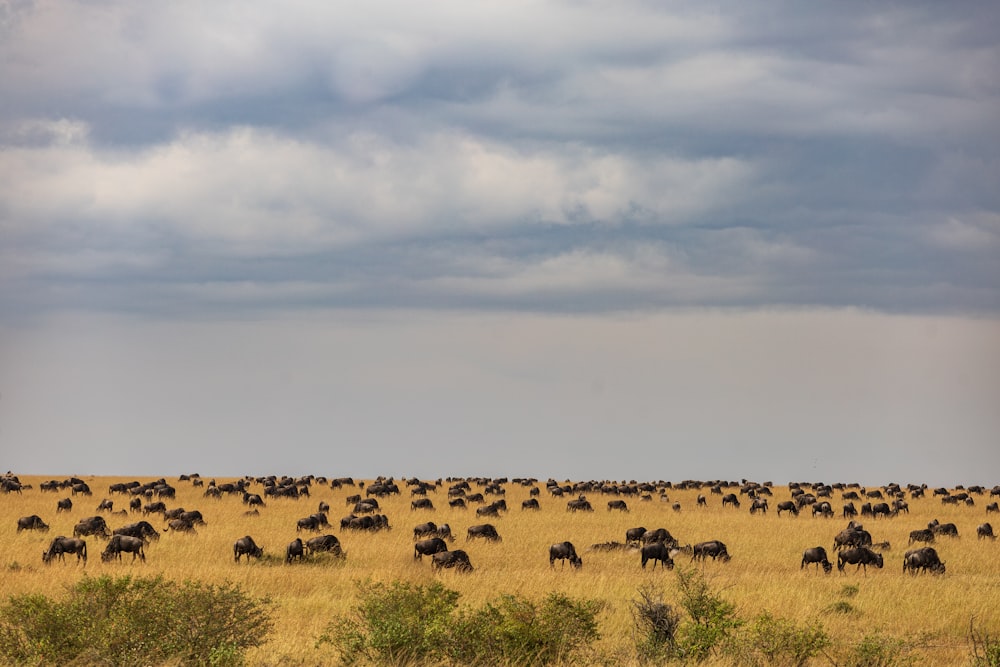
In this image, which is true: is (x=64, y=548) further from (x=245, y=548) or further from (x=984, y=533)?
(x=984, y=533)

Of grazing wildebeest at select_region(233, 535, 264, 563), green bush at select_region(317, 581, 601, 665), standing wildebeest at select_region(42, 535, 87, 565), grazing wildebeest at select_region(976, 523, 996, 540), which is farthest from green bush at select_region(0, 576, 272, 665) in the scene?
grazing wildebeest at select_region(976, 523, 996, 540)

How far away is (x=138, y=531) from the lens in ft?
110

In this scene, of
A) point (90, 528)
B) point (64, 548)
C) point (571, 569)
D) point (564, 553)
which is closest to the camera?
point (64, 548)

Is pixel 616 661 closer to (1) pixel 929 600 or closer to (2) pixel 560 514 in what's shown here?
(1) pixel 929 600

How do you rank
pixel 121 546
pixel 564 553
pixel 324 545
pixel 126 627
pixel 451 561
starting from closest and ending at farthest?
pixel 126 627 < pixel 451 561 < pixel 121 546 < pixel 564 553 < pixel 324 545

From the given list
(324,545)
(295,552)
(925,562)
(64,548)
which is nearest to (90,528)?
(64,548)

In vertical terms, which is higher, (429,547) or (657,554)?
(429,547)

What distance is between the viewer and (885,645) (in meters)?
17.5

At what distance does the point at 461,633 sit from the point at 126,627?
208 inches

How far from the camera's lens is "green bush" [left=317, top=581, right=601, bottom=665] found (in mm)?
15438

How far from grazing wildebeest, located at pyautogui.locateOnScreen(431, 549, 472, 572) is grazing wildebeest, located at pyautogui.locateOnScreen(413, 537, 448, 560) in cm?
197

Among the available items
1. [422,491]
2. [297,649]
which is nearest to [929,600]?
[297,649]

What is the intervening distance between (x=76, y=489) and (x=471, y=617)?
52.2 m

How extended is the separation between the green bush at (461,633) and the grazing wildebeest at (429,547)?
14.3 meters
